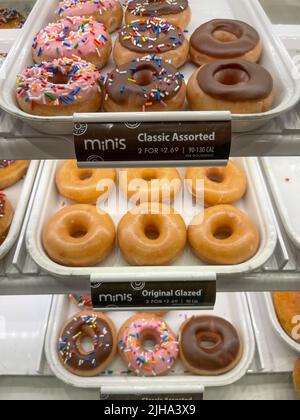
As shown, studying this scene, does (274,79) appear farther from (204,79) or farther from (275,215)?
(275,215)

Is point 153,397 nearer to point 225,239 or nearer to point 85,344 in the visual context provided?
point 85,344

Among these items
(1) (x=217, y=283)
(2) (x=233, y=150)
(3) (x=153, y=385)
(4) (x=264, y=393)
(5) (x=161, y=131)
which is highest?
(5) (x=161, y=131)

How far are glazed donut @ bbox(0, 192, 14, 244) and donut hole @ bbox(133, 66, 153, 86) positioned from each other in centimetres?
66

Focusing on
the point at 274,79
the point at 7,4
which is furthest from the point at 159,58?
the point at 7,4

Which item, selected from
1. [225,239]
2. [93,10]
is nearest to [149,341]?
[225,239]

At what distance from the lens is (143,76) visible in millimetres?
1286

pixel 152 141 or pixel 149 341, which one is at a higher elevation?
pixel 152 141

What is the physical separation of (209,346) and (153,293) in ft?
2.57

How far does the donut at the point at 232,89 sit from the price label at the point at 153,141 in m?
0.17

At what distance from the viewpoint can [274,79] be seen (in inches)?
52.2

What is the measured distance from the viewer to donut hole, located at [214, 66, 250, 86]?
49.6 inches

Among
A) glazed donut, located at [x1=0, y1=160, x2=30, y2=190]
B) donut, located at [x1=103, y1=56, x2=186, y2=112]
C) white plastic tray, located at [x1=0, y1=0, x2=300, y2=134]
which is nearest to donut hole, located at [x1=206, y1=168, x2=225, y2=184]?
white plastic tray, located at [x1=0, y1=0, x2=300, y2=134]

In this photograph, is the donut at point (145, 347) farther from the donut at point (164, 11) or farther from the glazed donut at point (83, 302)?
the donut at point (164, 11)

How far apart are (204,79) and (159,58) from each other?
176 millimetres
